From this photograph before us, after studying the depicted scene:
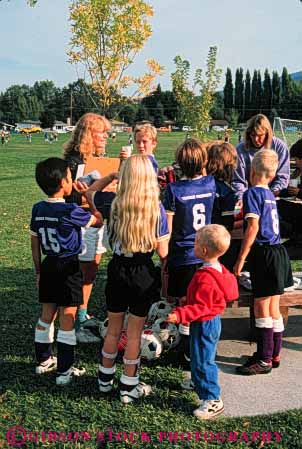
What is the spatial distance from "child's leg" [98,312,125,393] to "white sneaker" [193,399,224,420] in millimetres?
677

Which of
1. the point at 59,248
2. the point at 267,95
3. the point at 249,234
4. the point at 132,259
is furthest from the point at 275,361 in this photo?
the point at 267,95

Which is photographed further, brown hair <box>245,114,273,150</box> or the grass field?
brown hair <box>245,114,273,150</box>

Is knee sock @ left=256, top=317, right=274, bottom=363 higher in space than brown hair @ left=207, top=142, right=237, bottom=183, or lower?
lower

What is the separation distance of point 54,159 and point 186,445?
2156mm

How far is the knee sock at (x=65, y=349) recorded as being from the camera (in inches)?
148

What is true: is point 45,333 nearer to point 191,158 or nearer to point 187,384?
point 187,384

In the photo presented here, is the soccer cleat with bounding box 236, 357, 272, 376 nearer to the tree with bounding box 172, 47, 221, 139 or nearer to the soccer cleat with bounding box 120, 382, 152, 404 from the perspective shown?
the soccer cleat with bounding box 120, 382, 152, 404

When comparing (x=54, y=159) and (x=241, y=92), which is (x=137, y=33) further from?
(x=241, y=92)

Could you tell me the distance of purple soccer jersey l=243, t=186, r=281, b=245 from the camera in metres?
3.71

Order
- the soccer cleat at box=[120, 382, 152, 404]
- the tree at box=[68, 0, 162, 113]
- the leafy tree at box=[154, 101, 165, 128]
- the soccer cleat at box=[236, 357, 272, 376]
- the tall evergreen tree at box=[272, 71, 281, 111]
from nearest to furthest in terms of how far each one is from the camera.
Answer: the soccer cleat at box=[120, 382, 152, 404] → the soccer cleat at box=[236, 357, 272, 376] → the tree at box=[68, 0, 162, 113] → the tall evergreen tree at box=[272, 71, 281, 111] → the leafy tree at box=[154, 101, 165, 128]

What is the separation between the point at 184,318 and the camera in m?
3.20

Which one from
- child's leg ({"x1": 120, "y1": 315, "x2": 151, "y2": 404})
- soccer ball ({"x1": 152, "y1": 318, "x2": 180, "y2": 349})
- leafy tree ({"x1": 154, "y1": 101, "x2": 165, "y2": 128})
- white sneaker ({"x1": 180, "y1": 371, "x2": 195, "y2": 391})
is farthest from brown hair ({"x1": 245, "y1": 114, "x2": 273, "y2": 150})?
leafy tree ({"x1": 154, "y1": 101, "x2": 165, "y2": 128})

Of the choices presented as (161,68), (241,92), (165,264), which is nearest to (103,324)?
(165,264)

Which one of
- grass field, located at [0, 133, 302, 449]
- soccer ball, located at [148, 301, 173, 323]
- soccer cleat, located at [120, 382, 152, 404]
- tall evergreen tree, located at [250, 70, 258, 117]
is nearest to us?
grass field, located at [0, 133, 302, 449]
